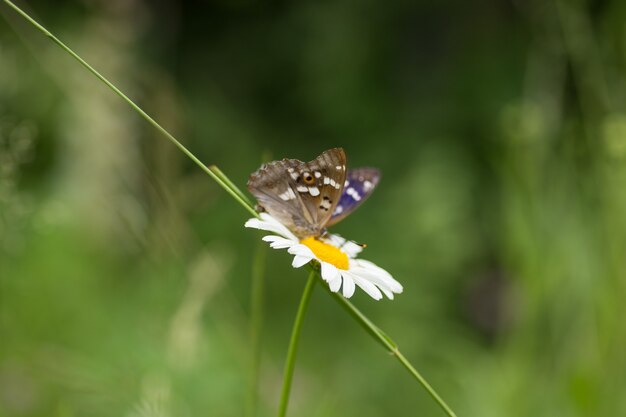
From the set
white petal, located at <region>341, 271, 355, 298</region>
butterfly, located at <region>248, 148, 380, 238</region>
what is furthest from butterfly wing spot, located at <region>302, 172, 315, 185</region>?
white petal, located at <region>341, 271, 355, 298</region>

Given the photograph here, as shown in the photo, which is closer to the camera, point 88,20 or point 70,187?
point 70,187

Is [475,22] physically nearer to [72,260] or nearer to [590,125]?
[590,125]

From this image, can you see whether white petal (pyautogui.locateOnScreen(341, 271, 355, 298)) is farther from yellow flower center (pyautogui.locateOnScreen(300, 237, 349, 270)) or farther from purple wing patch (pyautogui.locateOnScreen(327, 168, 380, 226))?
purple wing patch (pyautogui.locateOnScreen(327, 168, 380, 226))

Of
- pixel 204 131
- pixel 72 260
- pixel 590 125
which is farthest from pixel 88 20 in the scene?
pixel 590 125

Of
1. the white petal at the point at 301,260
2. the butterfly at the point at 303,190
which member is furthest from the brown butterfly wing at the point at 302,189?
the white petal at the point at 301,260

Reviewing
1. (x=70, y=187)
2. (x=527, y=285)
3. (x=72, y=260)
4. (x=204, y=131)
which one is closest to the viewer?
(x=527, y=285)

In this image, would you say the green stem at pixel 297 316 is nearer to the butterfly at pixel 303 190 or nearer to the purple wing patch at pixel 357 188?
the butterfly at pixel 303 190
